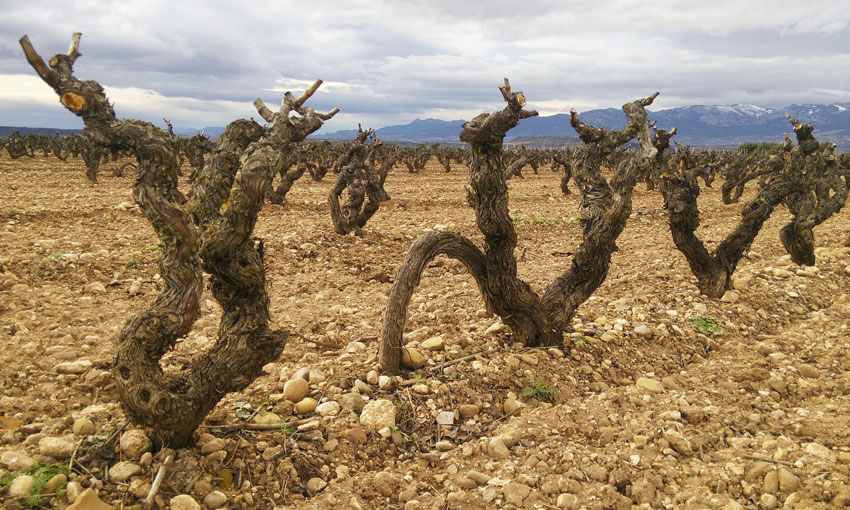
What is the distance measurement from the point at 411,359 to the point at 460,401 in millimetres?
794

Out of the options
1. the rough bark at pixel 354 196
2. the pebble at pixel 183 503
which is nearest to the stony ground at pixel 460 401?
the pebble at pixel 183 503

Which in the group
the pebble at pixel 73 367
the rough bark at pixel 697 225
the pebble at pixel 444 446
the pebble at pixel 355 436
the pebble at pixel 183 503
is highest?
the rough bark at pixel 697 225

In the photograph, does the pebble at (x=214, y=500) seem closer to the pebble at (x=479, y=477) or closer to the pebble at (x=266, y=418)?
the pebble at (x=266, y=418)

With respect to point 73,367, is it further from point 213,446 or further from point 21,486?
point 213,446

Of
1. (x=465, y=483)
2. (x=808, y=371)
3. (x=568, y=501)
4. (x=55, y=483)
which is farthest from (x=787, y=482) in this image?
(x=55, y=483)

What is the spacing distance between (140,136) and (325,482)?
108 inches

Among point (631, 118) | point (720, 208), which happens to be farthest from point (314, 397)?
point (720, 208)

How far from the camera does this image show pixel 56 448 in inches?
133

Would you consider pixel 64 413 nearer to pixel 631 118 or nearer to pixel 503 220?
pixel 503 220

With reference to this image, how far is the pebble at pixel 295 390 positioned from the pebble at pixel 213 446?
913 mm

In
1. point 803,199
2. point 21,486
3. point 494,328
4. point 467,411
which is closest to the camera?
point 21,486

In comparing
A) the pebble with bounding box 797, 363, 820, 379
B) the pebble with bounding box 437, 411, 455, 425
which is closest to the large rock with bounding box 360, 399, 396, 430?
the pebble with bounding box 437, 411, 455, 425

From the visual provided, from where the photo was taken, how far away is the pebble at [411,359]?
17.3 ft

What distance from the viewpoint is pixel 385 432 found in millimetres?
4238
